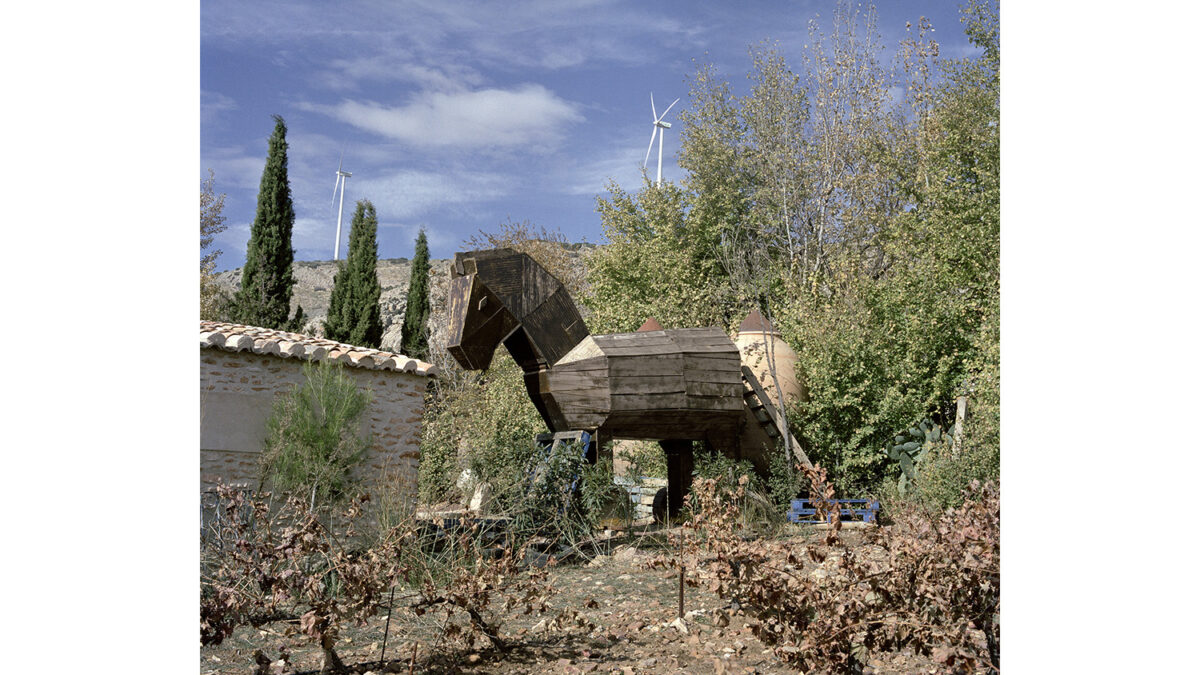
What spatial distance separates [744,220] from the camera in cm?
1916

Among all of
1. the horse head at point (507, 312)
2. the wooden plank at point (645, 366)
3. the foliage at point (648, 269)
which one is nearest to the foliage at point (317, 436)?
the horse head at point (507, 312)

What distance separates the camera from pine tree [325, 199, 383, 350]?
1988 cm

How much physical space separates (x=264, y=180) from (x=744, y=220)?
10727 mm

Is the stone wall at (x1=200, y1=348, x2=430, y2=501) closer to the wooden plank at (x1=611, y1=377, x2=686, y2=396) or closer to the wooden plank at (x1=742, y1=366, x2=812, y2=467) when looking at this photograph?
the wooden plank at (x1=611, y1=377, x2=686, y2=396)

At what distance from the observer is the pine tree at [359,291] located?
19875 mm

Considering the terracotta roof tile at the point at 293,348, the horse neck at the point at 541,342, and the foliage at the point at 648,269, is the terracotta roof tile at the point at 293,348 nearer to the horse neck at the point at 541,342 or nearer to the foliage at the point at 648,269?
the horse neck at the point at 541,342

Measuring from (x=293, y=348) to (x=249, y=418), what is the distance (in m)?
0.92

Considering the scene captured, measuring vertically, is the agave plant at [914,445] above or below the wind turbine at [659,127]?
below

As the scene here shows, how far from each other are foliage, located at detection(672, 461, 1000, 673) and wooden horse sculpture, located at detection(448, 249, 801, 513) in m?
3.79

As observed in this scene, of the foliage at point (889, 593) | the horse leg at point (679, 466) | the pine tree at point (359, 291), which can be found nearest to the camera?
the foliage at point (889, 593)

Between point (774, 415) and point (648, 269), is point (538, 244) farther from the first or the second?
point (774, 415)

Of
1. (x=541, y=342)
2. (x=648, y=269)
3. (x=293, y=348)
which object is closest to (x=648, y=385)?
(x=541, y=342)

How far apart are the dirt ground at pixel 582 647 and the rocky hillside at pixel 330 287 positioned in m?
17.8
